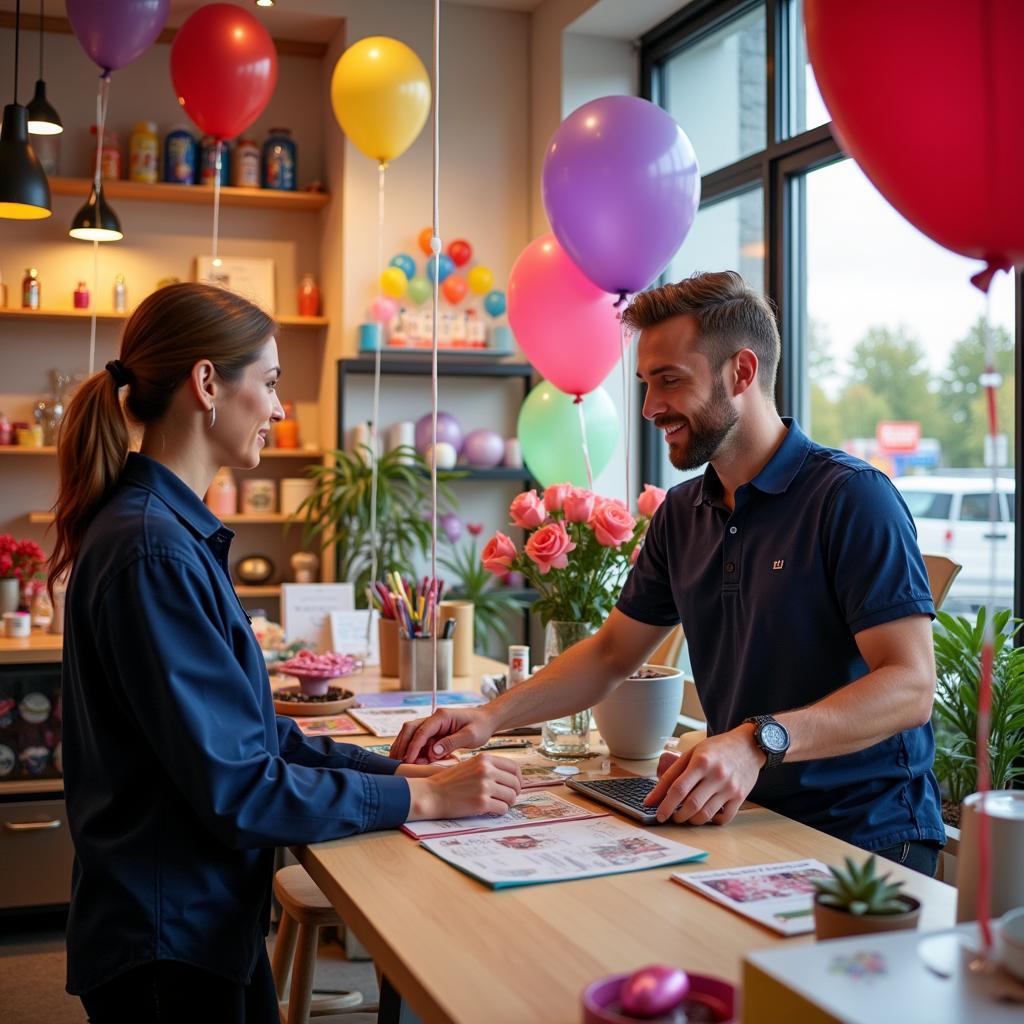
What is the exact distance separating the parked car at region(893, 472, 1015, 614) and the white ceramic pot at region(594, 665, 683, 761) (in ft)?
4.85

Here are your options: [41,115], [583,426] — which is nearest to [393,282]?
[41,115]

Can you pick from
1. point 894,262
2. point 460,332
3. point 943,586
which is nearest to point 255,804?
point 943,586

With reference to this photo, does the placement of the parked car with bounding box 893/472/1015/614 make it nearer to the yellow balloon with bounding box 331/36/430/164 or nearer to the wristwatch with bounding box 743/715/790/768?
the wristwatch with bounding box 743/715/790/768

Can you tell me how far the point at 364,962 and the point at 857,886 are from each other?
97.0 inches

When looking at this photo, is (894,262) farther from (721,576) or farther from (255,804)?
(255,804)

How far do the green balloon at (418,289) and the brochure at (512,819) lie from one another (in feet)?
11.4

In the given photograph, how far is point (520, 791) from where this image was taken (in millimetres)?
1712

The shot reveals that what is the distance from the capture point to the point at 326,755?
5.80 ft

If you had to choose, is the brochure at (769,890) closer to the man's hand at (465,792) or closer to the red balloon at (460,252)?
the man's hand at (465,792)

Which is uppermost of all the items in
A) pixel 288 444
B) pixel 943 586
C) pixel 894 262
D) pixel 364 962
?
pixel 894 262

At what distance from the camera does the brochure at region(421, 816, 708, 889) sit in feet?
4.40

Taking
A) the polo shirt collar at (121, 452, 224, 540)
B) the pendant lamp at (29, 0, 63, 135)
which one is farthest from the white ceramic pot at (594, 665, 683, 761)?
the pendant lamp at (29, 0, 63, 135)

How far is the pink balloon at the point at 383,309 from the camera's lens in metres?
4.84

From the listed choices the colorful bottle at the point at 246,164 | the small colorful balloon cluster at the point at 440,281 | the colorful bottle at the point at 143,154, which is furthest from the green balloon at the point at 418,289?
the colorful bottle at the point at 143,154
